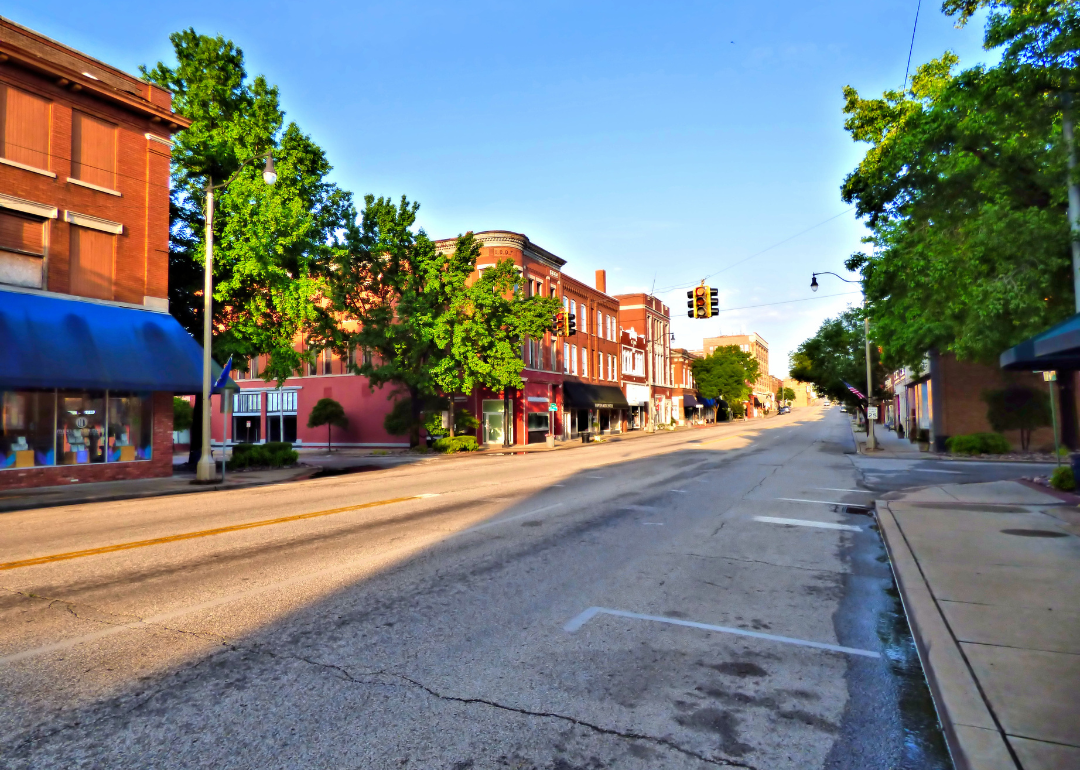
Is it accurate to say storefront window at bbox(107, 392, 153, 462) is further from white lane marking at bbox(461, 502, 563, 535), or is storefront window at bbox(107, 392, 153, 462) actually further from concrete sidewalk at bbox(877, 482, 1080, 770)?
concrete sidewalk at bbox(877, 482, 1080, 770)

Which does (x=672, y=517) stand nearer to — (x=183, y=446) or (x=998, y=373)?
(x=998, y=373)

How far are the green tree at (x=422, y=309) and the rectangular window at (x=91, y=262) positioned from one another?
11698mm

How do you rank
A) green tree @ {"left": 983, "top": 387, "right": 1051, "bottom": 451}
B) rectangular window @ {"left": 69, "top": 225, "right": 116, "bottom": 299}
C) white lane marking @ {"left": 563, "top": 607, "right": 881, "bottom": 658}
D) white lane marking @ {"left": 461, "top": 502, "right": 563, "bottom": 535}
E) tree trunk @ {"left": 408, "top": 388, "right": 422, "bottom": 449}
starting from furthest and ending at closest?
1. tree trunk @ {"left": 408, "top": 388, "right": 422, "bottom": 449}
2. green tree @ {"left": 983, "top": 387, "right": 1051, "bottom": 451}
3. rectangular window @ {"left": 69, "top": 225, "right": 116, "bottom": 299}
4. white lane marking @ {"left": 461, "top": 502, "right": 563, "bottom": 535}
5. white lane marking @ {"left": 563, "top": 607, "right": 881, "bottom": 658}

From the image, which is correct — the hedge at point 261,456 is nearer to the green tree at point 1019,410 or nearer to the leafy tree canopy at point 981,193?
the leafy tree canopy at point 981,193

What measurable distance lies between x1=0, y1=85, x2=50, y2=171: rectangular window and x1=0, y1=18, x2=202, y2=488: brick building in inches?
1.1

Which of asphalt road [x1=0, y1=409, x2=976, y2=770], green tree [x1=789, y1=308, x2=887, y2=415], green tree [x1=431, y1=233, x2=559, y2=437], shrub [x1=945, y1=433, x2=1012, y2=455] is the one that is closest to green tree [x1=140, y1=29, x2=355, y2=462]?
green tree [x1=431, y1=233, x2=559, y2=437]

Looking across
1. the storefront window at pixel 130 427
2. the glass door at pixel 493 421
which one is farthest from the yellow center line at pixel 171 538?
the glass door at pixel 493 421

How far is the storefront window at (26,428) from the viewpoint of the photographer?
53.7 ft

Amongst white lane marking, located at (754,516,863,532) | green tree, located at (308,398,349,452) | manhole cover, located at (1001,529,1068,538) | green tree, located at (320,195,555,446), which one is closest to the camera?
manhole cover, located at (1001,529,1068,538)

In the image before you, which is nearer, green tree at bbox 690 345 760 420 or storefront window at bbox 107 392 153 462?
storefront window at bbox 107 392 153 462

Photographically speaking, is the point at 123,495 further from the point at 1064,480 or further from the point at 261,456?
the point at 1064,480

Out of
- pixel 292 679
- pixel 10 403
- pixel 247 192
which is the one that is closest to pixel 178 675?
pixel 292 679

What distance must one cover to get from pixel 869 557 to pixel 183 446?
4409cm

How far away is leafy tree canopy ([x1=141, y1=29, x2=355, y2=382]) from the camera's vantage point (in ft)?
71.3
